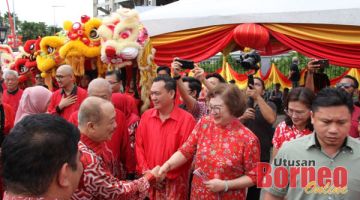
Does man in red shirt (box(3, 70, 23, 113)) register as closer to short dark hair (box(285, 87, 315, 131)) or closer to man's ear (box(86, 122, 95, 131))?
man's ear (box(86, 122, 95, 131))

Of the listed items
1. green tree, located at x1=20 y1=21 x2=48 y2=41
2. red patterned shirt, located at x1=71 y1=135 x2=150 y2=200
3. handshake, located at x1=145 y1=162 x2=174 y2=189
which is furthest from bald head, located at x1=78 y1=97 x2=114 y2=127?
green tree, located at x1=20 y1=21 x2=48 y2=41

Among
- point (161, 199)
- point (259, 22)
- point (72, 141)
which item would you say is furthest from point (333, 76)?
point (72, 141)

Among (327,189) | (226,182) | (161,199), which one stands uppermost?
(327,189)

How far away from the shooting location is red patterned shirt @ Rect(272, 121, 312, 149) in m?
3.25

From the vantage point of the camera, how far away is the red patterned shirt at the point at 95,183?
2342 millimetres

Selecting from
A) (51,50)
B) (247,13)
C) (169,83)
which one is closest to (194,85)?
(247,13)

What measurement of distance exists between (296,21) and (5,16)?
46.9m

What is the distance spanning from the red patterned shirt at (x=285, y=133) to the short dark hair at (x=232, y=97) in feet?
1.36

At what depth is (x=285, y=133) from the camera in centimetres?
335

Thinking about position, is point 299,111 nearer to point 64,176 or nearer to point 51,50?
point 64,176

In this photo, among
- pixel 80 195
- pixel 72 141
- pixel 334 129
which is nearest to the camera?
pixel 72 141

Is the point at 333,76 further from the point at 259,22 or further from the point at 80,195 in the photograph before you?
the point at 80,195

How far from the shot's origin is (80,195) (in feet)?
7.91

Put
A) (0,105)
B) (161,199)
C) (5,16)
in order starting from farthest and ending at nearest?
(5,16), (0,105), (161,199)
